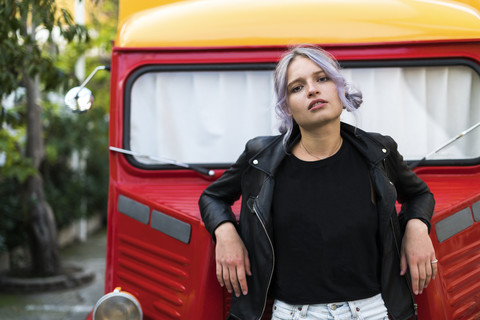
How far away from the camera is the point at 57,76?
600 centimetres

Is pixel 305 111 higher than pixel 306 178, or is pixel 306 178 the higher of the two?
pixel 305 111

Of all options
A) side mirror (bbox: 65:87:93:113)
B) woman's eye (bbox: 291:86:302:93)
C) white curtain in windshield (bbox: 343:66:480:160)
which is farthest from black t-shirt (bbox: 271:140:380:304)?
side mirror (bbox: 65:87:93:113)

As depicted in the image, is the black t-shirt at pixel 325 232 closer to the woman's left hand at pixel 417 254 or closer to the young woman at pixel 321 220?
the young woman at pixel 321 220

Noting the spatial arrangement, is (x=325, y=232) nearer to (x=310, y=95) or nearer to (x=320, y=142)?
(x=320, y=142)

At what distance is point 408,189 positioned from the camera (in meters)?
2.65

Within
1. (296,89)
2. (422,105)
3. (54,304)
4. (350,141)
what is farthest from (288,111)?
(54,304)

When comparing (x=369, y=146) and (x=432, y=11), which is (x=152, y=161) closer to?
(x=369, y=146)

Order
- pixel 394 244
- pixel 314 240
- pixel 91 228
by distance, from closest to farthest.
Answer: pixel 314 240, pixel 394 244, pixel 91 228

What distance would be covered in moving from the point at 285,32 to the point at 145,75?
2.78ft

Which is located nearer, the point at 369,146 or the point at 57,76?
the point at 369,146

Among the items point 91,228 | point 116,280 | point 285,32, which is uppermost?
point 285,32

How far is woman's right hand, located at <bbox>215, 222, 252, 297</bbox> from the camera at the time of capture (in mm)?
2584

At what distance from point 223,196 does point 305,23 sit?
1.25m

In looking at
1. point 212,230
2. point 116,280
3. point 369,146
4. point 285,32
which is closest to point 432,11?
point 285,32
